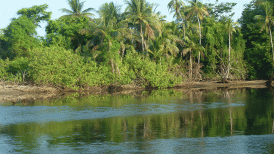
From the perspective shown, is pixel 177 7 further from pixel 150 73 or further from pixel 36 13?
pixel 36 13

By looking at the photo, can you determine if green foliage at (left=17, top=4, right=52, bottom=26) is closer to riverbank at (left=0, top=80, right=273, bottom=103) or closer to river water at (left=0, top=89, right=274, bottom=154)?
riverbank at (left=0, top=80, right=273, bottom=103)

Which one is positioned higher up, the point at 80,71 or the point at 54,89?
the point at 80,71

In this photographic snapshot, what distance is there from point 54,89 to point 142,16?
16.0 m

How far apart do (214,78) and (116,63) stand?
16420 millimetres

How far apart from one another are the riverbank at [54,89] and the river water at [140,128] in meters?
10.3

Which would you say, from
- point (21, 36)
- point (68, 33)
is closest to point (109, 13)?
point (68, 33)

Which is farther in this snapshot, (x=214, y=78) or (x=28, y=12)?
(x=28, y=12)

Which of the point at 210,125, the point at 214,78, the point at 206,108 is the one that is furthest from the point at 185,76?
the point at 210,125

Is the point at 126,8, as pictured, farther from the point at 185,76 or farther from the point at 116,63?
the point at 185,76

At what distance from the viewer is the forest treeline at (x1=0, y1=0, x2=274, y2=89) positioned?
145 feet

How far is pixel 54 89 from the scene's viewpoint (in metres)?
42.9

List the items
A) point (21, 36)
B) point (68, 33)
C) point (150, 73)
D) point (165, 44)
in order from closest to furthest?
point (150, 73), point (165, 44), point (68, 33), point (21, 36)

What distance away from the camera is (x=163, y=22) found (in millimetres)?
55031

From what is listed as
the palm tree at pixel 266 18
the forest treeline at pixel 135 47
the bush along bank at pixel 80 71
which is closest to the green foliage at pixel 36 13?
the forest treeline at pixel 135 47
